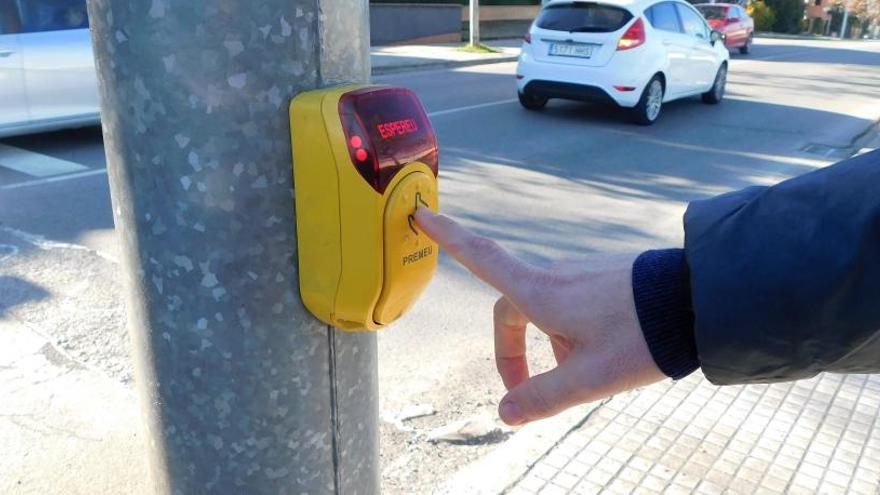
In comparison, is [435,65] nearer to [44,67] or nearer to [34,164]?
[44,67]

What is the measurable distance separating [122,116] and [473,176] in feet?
19.9

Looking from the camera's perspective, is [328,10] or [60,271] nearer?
[328,10]

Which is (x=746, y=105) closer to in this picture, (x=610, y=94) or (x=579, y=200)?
(x=610, y=94)

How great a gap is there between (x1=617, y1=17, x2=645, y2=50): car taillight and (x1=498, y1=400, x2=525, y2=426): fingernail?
9.22 m

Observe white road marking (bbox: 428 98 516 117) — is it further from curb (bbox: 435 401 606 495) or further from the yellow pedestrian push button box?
the yellow pedestrian push button box

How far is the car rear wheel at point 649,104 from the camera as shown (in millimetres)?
10078

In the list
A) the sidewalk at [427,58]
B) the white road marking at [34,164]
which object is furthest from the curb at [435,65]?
the white road marking at [34,164]

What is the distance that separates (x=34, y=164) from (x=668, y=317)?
278 inches

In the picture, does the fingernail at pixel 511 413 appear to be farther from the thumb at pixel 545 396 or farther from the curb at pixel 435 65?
the curb at pixel 435 65

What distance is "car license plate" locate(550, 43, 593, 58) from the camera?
32.4 ft

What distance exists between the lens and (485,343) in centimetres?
397

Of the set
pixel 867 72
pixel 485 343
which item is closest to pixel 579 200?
pixel 485 343

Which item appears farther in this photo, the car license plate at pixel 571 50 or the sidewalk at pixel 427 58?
the sidewalk at pixel 427 58

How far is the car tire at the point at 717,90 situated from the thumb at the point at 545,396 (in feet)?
39.4
